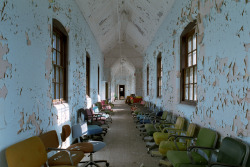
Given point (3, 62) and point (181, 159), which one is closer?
point (3, 62)

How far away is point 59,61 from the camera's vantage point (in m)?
4.20

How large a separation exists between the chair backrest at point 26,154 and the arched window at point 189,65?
3145 millimetres

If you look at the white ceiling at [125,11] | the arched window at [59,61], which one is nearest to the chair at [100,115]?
the arched window at [59,61]

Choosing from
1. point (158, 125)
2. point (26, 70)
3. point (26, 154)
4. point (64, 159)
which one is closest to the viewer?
point (26, 154)

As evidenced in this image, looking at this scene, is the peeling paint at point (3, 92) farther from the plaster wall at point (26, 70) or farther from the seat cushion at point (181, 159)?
the seat cushion at point (181, 159)

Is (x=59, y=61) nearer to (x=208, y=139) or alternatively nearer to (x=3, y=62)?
(x=3, y=62)

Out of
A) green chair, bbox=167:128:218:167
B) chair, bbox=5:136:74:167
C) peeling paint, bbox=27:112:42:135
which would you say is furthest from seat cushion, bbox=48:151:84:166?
green chair, bbox=167:128:218:167

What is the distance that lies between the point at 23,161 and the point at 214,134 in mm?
2490

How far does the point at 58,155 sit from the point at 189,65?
3.47 m

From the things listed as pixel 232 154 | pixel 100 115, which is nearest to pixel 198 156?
pixel 232 154

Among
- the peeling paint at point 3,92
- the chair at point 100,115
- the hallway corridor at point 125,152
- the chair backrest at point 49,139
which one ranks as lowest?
the hallway corridor at point 125,152

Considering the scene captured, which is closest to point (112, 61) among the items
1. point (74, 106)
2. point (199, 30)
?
point (74, 106)

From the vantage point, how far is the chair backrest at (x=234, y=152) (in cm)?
200

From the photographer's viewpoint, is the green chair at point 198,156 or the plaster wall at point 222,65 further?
the green chair at point 198,156
